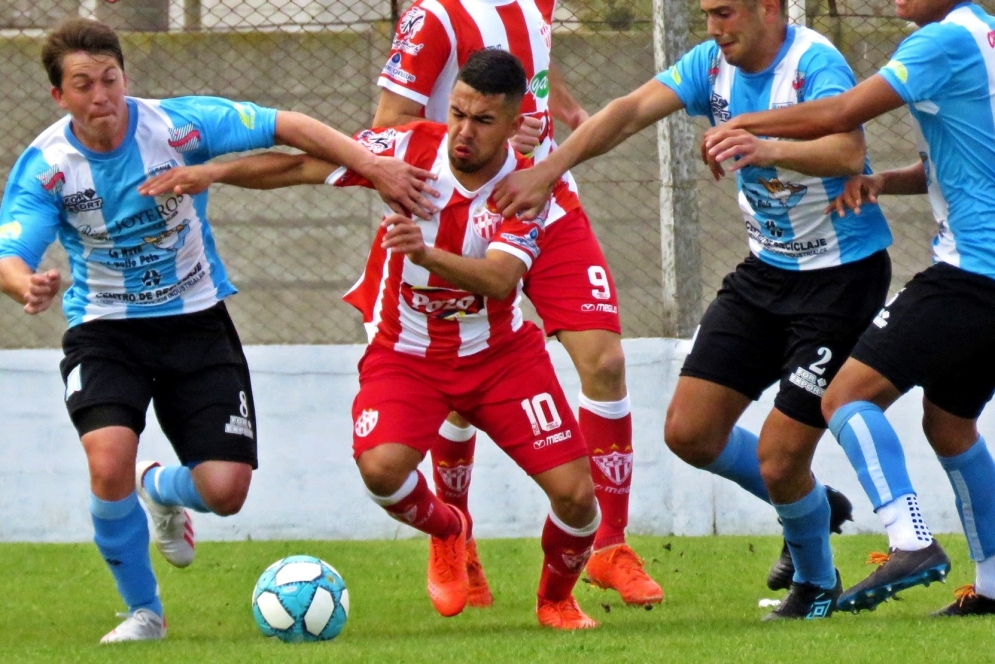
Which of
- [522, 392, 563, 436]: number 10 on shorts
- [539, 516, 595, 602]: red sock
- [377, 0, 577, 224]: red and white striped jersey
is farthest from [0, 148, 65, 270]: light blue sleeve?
[539, 516, 595, 602]: red sock

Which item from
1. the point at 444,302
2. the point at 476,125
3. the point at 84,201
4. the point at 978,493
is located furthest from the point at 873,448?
the point at 84,201

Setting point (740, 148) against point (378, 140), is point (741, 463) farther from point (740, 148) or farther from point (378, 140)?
point (378, 140)

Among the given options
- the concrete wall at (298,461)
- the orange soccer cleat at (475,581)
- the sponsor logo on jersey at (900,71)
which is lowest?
the concrete wall at (298,461)

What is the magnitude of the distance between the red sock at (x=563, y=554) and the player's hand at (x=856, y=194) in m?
1.40

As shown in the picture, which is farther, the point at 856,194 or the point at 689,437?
the point at 689,437

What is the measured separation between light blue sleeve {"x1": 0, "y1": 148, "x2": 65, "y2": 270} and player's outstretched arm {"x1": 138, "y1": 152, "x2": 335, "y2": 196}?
33cm

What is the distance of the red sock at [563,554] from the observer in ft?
16.9

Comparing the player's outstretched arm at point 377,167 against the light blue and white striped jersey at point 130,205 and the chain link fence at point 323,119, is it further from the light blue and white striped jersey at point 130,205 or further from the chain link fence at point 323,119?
the chain link fence at point 323,119

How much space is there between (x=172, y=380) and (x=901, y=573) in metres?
2.72

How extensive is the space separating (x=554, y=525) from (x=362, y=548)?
2.80 meters

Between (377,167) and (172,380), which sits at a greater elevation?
(377,167)

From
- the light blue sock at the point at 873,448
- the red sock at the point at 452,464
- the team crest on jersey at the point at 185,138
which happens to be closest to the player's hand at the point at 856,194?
the light blue sock at the point at 873,448

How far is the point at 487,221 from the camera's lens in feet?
17.2

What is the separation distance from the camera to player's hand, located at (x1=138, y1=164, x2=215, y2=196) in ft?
16.8
